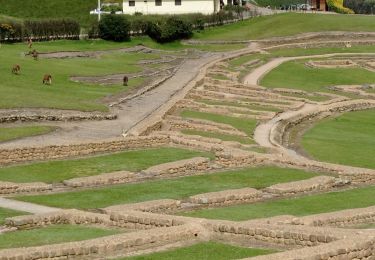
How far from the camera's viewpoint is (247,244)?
66.8ft

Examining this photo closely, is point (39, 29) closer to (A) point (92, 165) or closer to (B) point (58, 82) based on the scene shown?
(B) point (58, 82)

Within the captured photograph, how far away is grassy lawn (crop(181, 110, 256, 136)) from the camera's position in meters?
45.7

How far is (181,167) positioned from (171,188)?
2972 millimetres

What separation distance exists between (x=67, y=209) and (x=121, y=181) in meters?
5.98

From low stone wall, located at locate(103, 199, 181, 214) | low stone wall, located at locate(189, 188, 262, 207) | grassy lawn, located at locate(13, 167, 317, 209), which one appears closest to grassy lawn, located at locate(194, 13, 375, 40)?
grassy lawn, located at locate(13, 167, 317, 209)

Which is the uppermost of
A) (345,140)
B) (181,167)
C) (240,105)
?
(181,167)

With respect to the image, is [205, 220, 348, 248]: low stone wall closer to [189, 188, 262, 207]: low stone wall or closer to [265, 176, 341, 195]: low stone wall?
[189, 188, 262, 207]: low stone wall

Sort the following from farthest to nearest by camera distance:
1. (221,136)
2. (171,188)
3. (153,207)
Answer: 1. (221,136)
2. (171,188)
3. (153,207)

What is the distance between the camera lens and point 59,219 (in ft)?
75.3

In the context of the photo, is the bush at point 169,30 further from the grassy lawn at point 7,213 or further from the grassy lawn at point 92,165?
the grassy lawn at point 7,213

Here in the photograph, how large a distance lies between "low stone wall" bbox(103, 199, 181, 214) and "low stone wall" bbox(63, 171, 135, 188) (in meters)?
4.22

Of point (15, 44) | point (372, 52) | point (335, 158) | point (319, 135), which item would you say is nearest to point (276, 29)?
point (372, 52)

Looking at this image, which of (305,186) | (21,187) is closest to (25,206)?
(21,187)

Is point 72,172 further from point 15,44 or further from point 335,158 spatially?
point 15,44
